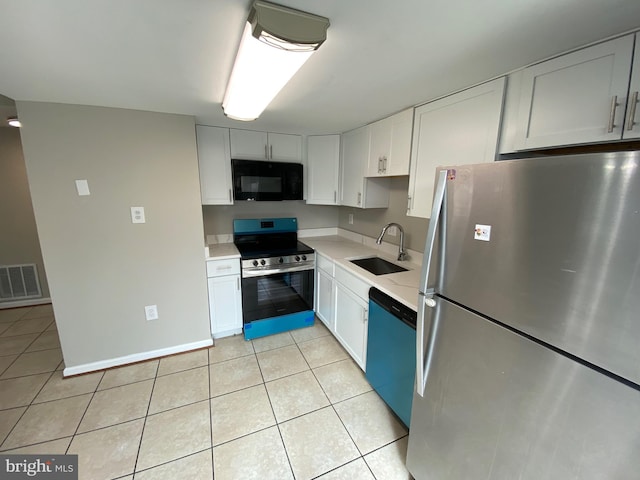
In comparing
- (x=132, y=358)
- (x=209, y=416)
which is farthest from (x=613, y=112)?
(x=132, y=358)

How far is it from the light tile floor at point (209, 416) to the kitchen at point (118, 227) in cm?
34

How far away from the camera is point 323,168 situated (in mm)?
2922

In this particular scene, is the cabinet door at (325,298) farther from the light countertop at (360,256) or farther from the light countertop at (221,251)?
the light countertop at (221,251)

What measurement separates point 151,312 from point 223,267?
0.72m

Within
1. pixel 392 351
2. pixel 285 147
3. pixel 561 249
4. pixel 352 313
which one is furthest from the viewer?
pixel 285 147

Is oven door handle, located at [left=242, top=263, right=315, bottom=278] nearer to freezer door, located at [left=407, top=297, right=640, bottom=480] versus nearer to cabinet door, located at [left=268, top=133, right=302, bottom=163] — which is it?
cabinet door, located at [left=268, top=133, right=302, bottom=163]

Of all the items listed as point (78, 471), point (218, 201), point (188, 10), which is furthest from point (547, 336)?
point (218, 201)

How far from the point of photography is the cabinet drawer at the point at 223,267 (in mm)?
2445

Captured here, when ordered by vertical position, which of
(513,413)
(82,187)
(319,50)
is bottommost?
(513,413)

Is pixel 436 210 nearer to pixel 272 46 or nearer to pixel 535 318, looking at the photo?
pixel 535 318

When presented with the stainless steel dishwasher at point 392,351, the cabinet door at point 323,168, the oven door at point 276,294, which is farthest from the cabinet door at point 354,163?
the stainless steel dishwasher at point 392,351

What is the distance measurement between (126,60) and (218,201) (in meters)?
1.46

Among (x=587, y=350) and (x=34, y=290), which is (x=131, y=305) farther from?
(x=587, y=350)

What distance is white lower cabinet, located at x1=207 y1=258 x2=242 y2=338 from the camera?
247 cm
